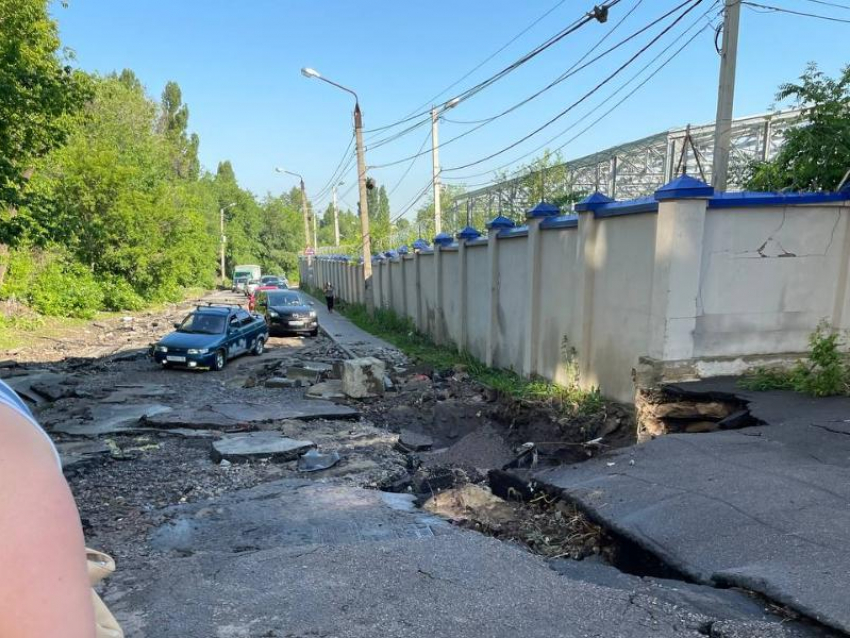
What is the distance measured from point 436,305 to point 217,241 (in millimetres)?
47067

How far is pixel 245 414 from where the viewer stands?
8.84 m

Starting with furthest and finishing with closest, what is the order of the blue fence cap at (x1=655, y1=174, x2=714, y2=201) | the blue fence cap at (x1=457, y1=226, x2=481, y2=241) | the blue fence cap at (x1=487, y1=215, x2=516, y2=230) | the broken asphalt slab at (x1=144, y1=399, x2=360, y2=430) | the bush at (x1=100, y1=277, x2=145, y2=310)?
1. the bush at (x1=100, y1=277, x2=145, y2=310)
2. the blue fence cap at (x1=457, y1=226, x2=481, y2=241)
3. the blue fence cap at (x1=487, y1=215, x2=516, y2=230)
4. the broken asphalt slab at (x1=144, y1=399, x2=360, y2=430)
5. the blue fence cap at (x1=655, y1=174, x2=714, y2=201)

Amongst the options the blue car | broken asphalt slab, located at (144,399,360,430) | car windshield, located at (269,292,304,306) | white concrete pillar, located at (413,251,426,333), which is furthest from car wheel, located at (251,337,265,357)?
Answer: broken asphalt slab, located at (144,399,360,430)

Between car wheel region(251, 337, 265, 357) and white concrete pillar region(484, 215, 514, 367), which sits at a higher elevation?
white concrete pillar region(484, 215, 514, 367)

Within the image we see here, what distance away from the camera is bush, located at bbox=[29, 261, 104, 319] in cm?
1995

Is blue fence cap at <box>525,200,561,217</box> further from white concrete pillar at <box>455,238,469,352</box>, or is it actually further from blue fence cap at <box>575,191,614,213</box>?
white concrete pillar at <box>455,238,469,352</box>

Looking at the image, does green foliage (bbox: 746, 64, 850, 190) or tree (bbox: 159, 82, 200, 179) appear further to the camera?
tree (bbox: 159, 82, 200, 179)

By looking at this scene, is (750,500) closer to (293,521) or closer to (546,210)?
(293,521)

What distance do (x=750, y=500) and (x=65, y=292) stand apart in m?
23.7

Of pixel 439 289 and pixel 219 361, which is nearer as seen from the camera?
pixel 219 361

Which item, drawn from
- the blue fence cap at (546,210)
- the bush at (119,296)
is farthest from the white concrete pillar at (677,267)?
the bush at (119,296)

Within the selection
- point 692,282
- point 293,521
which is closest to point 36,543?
point 293,521

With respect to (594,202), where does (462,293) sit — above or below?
below

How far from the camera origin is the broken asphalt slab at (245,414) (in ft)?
26.9
